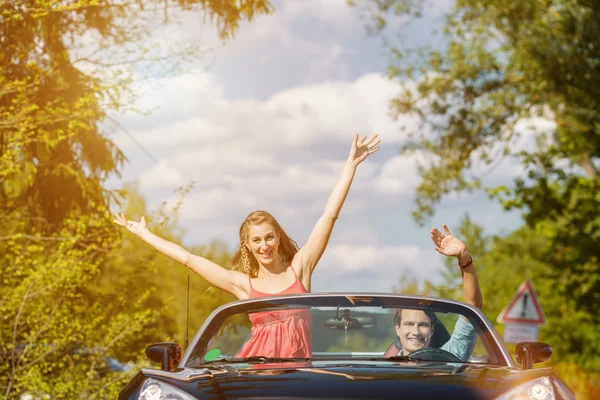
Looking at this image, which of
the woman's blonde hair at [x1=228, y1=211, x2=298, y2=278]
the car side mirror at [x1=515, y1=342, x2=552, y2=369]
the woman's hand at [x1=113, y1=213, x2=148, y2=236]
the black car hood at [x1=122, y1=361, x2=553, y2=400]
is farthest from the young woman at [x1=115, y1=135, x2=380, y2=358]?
the black car hood at [x1=122, y1=361, x2=553, y2=400]

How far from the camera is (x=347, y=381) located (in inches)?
182

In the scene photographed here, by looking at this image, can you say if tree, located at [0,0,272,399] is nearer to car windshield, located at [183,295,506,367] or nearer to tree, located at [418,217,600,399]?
car windshield, located at [183,295,506,367]

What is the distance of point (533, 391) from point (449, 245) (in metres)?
2.28

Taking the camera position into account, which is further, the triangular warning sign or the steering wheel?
the triangular warning sign

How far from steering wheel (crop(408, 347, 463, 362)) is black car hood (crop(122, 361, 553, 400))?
41 cm

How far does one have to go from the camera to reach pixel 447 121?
26.6 m

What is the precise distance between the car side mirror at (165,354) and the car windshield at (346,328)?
71 millimetres

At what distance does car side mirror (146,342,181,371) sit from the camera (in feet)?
18.6

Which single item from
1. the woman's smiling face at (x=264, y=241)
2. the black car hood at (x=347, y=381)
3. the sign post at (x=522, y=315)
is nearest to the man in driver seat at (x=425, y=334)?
the black car hood at (x=347, y=381)

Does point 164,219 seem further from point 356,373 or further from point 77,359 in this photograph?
point 356,373

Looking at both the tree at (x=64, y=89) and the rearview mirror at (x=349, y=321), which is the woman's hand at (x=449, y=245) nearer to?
the rearview mirror at (x=349, y=321)

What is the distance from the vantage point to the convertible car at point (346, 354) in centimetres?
466

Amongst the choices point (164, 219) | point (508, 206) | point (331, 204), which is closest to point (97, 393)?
point (164, 219)

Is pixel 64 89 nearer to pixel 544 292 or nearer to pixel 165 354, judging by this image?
pixel 165 354
